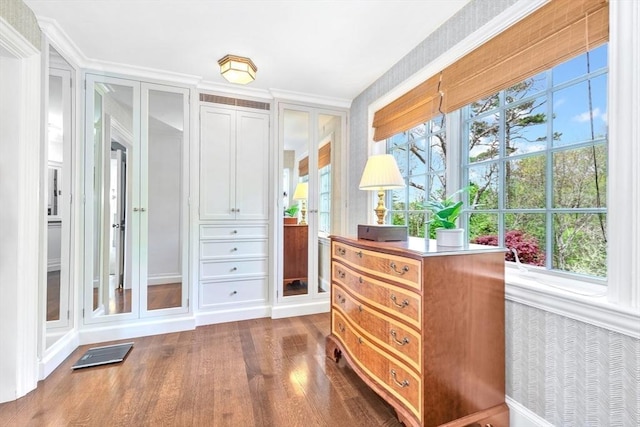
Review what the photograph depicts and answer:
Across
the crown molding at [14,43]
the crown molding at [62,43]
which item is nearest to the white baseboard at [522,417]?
the crown molding at [14,43]

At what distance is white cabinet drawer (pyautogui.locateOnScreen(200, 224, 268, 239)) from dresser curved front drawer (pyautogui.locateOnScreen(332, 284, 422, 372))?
53.0 inches

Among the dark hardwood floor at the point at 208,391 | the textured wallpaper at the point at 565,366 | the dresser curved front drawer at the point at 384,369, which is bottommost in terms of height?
the dark hardwood floor at the point at 208,391

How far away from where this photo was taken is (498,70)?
61.6 inches

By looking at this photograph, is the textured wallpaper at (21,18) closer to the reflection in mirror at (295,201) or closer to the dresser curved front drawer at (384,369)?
the reflection in mirror at (295,201)

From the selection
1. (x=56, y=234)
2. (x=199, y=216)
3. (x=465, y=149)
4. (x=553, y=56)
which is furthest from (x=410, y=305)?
(x=56, y=234)

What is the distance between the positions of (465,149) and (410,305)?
1.18 meters

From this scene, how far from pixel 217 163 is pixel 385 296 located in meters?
2.18

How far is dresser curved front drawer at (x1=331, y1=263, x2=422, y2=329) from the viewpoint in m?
1.34

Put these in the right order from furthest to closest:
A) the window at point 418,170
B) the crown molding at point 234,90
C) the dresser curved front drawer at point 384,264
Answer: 1. the crown molding at point 234,90
2. the window at point 418,170
3. the dresser curved front drawer at point 384,264

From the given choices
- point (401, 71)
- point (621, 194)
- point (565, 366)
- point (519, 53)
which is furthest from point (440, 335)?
point (401, 71)

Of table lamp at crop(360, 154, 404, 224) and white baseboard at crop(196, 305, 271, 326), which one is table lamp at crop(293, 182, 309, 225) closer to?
white baseboard at crop(196, 305, 271, 326)

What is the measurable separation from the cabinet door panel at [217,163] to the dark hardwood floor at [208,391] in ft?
4.10

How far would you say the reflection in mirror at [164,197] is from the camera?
2691 millimetres

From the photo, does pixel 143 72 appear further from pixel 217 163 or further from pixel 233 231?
pixel 233 231
